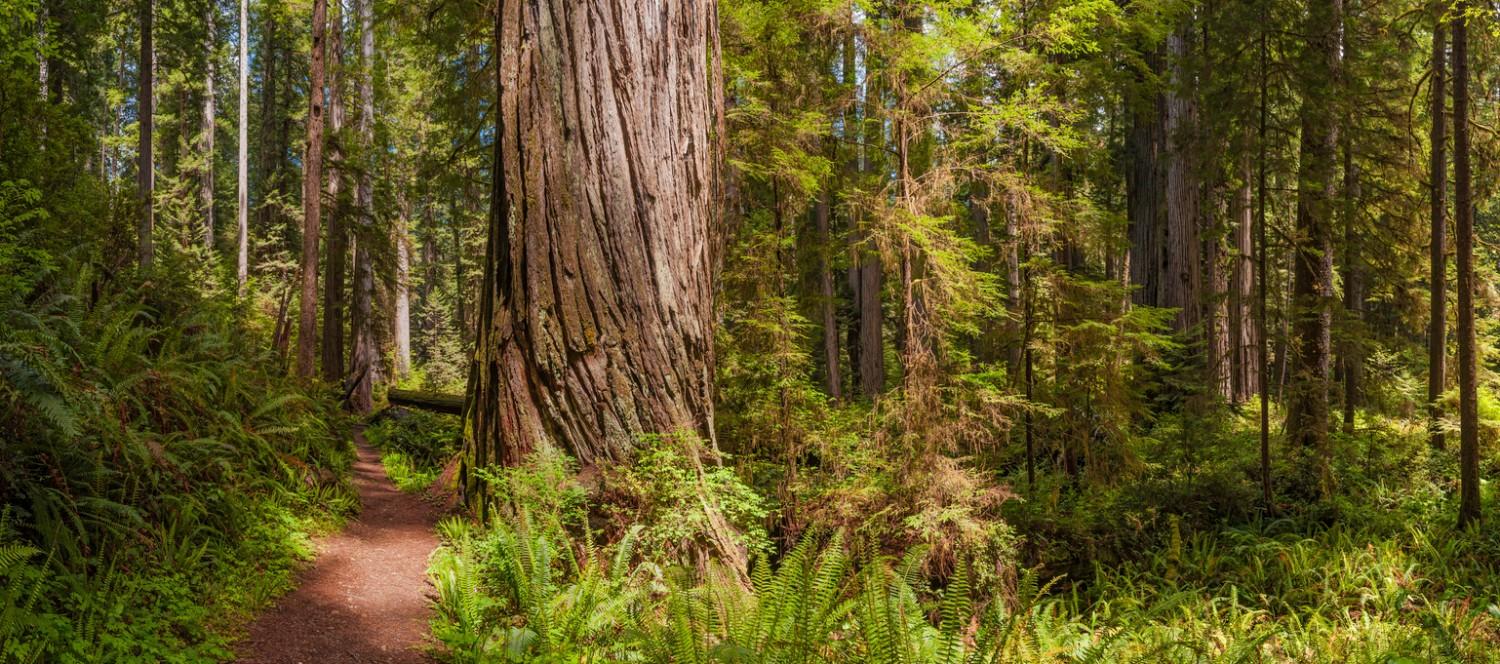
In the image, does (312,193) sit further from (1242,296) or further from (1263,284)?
(1263,284)

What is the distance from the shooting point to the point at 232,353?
7023 millimetres

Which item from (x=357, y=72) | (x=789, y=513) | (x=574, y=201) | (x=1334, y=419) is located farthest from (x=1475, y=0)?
(x=357, y=72)

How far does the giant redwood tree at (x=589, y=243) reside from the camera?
16.6 ft

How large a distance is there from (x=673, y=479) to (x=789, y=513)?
101 inches

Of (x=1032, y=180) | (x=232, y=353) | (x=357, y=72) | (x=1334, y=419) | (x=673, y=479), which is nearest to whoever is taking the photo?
(x=673, y=479)

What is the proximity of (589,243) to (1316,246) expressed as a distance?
930cm

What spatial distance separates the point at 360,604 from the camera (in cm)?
416

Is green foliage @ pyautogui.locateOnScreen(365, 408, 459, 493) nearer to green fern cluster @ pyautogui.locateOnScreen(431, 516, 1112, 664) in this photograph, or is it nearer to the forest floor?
the forest floor

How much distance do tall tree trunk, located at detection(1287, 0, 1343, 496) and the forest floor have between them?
888 centimetres

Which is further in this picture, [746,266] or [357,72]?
[357,72]

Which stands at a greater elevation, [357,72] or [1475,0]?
[357,72]

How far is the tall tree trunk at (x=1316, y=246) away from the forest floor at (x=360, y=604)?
8881 mm

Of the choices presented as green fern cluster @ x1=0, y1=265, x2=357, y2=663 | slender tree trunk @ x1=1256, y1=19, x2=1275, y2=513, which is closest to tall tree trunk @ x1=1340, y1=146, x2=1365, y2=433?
slender tree trunk @ x1=1256, y1=19, x2=1275, y2=513

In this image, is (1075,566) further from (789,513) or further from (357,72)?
(357,72)
